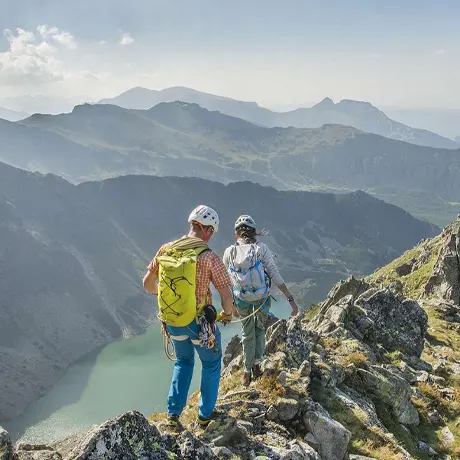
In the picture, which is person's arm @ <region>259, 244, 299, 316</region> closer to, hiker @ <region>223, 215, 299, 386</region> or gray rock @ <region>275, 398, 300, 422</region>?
hiker @ <region>223, 215, 299, 386</region>

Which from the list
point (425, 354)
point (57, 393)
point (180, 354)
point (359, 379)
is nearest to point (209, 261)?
point (180, 354)

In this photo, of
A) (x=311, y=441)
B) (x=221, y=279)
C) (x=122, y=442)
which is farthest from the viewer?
(x=311, y=441)

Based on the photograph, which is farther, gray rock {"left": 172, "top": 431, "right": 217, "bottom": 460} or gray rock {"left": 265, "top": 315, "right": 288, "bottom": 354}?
gray rock {"left": 265, "top": 315, "right": 288, "bottom": 354}

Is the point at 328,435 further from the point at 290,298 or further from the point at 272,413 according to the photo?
the point at 290,298

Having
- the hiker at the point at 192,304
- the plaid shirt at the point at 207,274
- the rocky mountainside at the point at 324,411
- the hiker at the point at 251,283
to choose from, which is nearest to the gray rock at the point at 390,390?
the rocky mountainside at the point at 324,411

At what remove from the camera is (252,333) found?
485 inches

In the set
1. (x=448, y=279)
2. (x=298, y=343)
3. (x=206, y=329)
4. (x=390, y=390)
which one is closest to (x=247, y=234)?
(x=206, y=329)

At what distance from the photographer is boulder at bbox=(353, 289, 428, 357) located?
19.5m

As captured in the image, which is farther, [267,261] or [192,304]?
[267,261]

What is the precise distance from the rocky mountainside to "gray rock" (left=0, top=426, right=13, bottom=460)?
0.01 meters

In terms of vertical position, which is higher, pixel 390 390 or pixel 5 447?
pixel 5 447

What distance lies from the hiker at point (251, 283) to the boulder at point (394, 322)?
28.6ft

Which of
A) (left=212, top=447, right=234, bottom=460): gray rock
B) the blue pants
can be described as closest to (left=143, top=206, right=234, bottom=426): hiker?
the blue pants

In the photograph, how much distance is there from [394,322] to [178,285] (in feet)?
53.7
